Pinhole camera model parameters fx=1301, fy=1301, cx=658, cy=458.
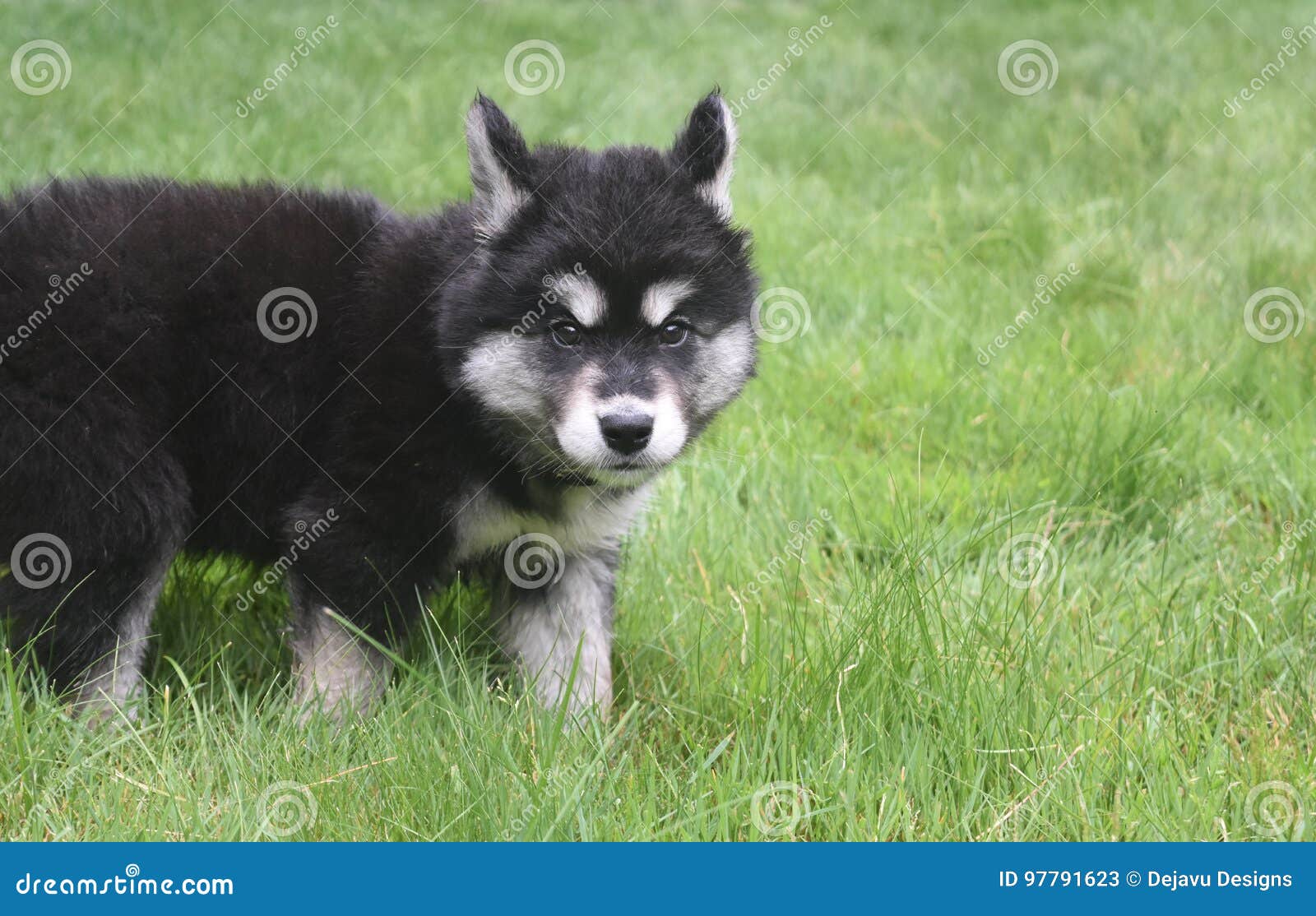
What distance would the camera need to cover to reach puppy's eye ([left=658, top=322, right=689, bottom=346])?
3967 mm

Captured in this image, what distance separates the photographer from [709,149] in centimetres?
417

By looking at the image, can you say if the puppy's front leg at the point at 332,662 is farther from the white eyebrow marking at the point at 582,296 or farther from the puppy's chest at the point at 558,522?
the white eyebrow marking at the point at 582,296

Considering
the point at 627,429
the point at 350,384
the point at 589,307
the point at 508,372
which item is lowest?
the point at 350,384

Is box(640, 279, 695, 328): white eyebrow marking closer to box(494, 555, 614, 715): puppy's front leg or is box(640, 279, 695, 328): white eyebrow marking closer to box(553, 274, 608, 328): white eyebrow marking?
box(553, 274, 608, 328): white eyebrow marking

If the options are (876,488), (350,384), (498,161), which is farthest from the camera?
(876,488)

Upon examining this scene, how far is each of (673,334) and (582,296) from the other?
33 centimetres

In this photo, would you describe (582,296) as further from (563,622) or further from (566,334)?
(563,622)

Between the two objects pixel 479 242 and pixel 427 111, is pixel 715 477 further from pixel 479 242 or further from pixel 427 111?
pixel 427 111

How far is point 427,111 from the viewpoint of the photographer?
9.28m

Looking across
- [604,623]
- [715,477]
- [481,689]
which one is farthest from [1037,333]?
[481,689]

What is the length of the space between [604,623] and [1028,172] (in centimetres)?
566

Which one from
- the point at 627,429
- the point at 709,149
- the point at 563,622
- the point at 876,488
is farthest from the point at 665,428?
the point at 876,488

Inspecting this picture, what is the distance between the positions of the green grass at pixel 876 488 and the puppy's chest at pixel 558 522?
38 cm

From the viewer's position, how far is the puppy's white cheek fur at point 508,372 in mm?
3869
